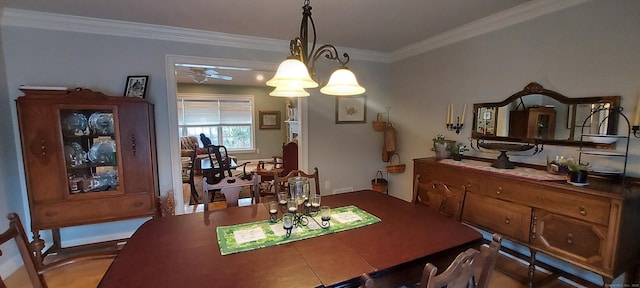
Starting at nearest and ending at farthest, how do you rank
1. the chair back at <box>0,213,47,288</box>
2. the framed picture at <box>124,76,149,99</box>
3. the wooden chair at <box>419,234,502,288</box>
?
the wooden chair at <box>419,234,502,288</box>
the chair back at <box>0,213,47,288</box>
the framed picture at <box>124,76,149,99</box>

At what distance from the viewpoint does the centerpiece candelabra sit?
5.37ft

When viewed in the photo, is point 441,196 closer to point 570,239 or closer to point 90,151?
point 570,239

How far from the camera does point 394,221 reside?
169 centimetres

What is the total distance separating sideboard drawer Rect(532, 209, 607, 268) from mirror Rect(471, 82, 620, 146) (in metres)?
0.71

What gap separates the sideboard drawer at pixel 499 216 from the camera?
6.90 ft

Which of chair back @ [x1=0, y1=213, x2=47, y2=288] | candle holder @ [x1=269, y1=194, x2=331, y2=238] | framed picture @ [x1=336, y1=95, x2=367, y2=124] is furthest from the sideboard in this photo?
chair back @ [x1=0, y1=213, x2=47, y2=288]

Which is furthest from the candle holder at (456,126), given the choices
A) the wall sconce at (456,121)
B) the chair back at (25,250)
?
the chair back at (25,250)

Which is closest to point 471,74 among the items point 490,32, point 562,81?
point 490,32

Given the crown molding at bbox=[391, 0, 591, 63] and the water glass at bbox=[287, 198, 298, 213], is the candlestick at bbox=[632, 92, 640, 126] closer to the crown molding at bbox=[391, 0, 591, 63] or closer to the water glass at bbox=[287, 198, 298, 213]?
the crown molding at bbox=[391, 0, 591, 63]

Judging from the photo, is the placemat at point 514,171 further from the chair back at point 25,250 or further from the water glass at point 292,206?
the chair back at point 25,250

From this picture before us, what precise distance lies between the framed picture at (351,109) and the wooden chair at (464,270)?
2945mm

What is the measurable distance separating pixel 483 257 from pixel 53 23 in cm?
377

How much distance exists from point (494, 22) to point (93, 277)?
4.28m

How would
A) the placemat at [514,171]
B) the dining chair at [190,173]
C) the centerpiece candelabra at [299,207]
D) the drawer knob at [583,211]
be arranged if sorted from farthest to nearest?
the dining chair at [190,173] < the placemat at [514,171] < the drawer knob at [583,211] < the centerpiece candelabra at [299,207]
